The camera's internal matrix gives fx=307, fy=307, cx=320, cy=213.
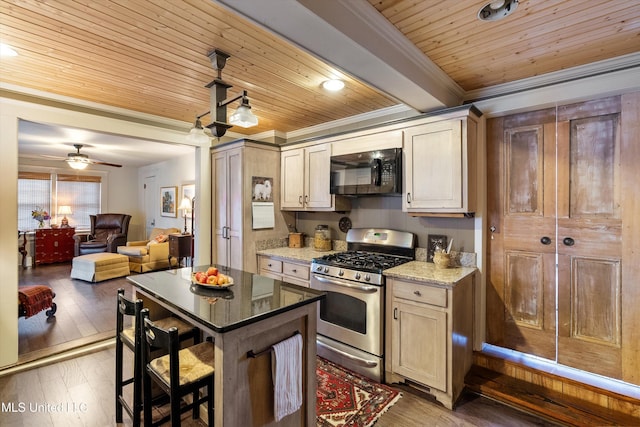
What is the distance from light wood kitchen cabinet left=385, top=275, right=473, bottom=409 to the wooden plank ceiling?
Result: 1558 mm

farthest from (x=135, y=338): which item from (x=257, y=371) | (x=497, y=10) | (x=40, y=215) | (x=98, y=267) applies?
(x=40, y=215)

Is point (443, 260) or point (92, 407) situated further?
point (443, 260)

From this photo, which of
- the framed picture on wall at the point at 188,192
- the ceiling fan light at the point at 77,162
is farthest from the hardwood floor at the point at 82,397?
the ceiling fan light at the point at 77,162

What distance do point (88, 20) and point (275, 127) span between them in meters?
2.37

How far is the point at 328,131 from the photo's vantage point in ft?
12.5

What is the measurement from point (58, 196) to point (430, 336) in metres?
9.04

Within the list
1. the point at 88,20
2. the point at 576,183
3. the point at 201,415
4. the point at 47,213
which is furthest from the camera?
the point at 47,213

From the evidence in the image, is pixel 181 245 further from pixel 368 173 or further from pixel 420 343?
pixel 420 343

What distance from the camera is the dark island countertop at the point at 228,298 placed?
4.83 ft

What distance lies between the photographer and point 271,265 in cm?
352

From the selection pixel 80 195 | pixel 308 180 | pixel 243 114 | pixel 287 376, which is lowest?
pixel 287 376

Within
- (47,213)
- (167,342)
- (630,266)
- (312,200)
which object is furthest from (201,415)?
(47,213)

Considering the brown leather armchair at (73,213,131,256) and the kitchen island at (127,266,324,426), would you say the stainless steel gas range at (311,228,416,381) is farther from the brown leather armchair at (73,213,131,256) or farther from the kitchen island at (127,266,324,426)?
the brown leather armchair at (73,213,131,256)

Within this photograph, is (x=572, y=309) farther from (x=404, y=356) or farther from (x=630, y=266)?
(x=404, y=356)
